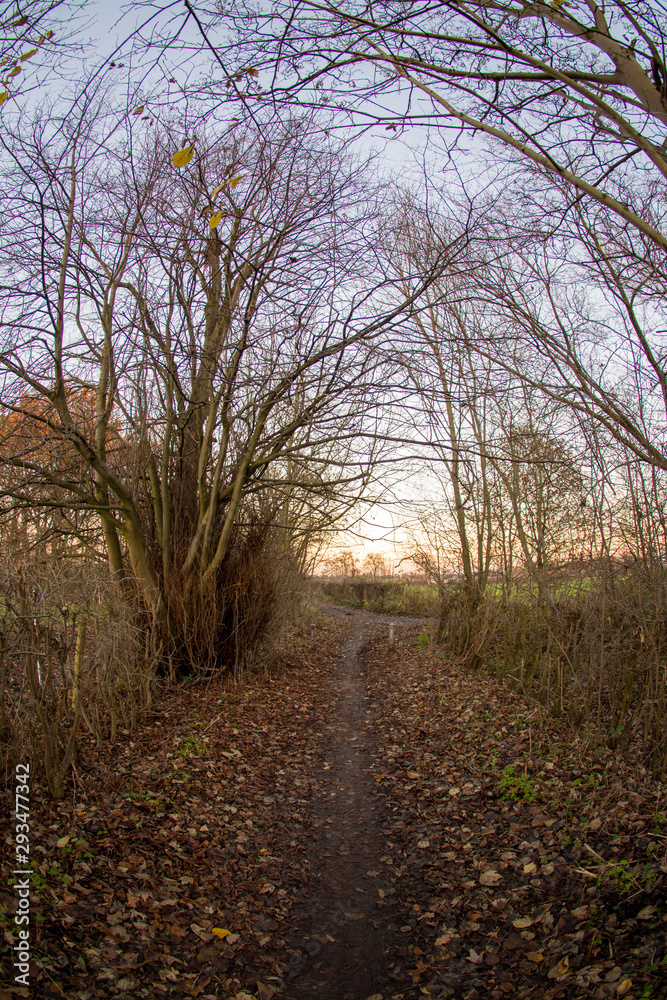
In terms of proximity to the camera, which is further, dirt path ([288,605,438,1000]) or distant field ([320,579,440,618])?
distant field ([320,579,440,618])

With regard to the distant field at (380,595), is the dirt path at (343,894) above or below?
below

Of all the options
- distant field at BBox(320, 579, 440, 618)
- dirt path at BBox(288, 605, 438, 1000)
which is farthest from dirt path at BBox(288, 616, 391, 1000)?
distant field at BBox(320, 579, 440, 618)

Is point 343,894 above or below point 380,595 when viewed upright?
below

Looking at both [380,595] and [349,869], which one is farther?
[380,595]

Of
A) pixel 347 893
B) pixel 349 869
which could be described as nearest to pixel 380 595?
pixel 349 869

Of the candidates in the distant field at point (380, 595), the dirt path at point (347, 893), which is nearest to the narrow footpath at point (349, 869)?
the dirt path at point (347, 893)

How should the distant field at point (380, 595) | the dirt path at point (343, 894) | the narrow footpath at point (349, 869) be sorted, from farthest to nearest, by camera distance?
1. the distant field at point (380, 595)
2. the dirt path at point (343, 894)
3. the narrow footpath at point (349, 869)

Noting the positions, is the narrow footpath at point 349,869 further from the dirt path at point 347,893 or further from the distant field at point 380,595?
the distant field at point 380,595

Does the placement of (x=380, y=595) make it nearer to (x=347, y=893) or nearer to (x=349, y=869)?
(x=349, y=869)

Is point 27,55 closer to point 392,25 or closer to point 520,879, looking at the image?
point 392,25

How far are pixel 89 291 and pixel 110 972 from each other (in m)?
7.46

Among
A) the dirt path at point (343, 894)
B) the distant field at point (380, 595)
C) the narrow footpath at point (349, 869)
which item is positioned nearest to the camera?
the narrow footpath at point (349, 869)

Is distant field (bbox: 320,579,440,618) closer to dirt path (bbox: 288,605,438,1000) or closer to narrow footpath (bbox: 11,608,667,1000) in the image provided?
dirt path (bbox: 288,605,438,1000)

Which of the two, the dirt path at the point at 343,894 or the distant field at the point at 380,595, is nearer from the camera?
the dirt path at the point at 343,894
